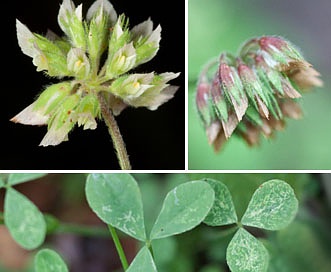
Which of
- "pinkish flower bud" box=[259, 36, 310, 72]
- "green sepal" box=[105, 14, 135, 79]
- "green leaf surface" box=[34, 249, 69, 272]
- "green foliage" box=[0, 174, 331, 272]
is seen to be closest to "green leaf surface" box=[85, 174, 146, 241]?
"green foliage" box=[0, 174, 331, 272]

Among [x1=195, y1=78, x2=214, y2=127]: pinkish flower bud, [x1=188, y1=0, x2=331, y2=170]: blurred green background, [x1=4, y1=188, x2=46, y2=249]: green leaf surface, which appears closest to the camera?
[x1=4, y1=188, x2=46, y2=249]: green leaf surface

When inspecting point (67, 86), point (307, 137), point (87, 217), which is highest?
point (67, 86)

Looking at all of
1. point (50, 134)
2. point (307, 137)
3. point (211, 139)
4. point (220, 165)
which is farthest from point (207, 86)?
point (307, 137)

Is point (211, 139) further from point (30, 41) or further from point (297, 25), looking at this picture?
point (297, 25)

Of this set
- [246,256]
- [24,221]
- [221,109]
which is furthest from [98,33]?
[246,256]

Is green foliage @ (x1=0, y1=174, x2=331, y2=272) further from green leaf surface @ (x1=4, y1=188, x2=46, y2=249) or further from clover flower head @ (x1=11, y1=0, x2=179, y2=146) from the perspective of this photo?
clover flower head @ (x1=11, y1=0, x2=179, y2=146)

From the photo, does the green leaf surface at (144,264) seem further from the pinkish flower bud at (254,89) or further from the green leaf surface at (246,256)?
the pinkish flower bud at (254,89)

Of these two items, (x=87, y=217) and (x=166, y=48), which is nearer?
(x=166, y=48)
